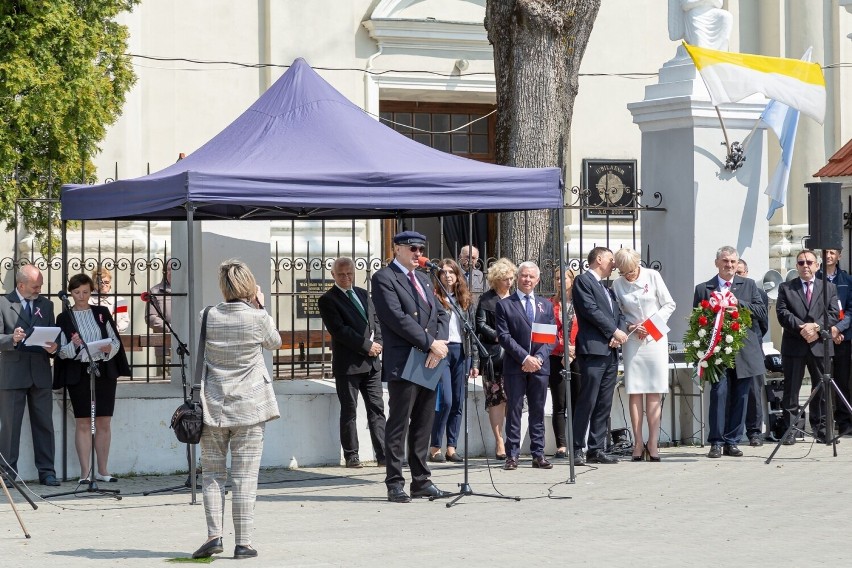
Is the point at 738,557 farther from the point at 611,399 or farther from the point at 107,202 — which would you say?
the point at 107,202

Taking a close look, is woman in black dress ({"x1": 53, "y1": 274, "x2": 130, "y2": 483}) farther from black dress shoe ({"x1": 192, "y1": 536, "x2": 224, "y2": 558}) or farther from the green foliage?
black dress shoe ({"x1": 192, "y1": 536, "x2": 224, "y2": 558})

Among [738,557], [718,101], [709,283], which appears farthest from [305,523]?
[718,101]

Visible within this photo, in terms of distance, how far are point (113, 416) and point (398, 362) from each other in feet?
9.77

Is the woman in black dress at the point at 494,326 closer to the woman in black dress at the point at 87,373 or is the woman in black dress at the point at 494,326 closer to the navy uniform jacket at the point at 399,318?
the navy uniform jacket at the point at 399,318

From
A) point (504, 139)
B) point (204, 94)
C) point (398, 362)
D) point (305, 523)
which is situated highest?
point (204, 94)

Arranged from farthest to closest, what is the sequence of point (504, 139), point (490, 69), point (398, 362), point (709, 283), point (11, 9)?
point (490, 69)
point (504, 139)
point (709, 283)
point (11, 9)
point (398, 362)

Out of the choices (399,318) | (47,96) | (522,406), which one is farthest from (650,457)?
(47,96)

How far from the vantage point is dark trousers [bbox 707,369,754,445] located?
12836 mm

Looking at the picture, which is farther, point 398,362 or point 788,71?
point 788,71

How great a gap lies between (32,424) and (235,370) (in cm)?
378

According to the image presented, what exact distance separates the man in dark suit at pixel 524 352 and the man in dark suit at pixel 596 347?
365 mm

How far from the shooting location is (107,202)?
1105 centimetres

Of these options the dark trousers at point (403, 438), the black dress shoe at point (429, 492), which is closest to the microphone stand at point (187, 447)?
the dark trousers at point (403, 438)

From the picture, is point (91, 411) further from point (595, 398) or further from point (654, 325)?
point (654, 325)
